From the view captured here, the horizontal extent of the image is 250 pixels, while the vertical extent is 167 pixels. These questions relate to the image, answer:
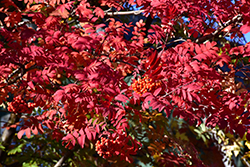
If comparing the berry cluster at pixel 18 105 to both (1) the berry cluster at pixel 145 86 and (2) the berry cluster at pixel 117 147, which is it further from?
(1) the berry cluster at pixel 145 86

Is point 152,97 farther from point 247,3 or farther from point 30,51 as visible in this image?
point 247,3

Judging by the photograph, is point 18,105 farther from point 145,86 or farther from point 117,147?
point 145,86

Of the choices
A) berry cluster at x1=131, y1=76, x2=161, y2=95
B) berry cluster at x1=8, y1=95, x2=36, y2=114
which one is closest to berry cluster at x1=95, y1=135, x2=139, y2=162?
berry cluster at x1=131, y1=76, x2=161, y2=95

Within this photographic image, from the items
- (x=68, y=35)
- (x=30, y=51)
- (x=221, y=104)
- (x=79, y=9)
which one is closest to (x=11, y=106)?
(x=30, y=51)

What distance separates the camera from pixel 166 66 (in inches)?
96.5

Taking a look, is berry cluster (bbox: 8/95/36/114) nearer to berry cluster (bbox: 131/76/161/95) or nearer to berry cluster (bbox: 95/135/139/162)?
berry cluster (bbox: 95/135/139/162)

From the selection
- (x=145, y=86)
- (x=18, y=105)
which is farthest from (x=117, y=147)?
(x=18, y=105)

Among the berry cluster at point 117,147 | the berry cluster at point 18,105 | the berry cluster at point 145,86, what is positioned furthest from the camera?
the berry cluster at point 18,105

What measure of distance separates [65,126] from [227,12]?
2.76 m

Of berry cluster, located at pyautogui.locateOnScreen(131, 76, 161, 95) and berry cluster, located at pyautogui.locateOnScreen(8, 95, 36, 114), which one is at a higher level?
berry cluster, located at pyautogui.locateOnScreen(131, 76, 161, 95)

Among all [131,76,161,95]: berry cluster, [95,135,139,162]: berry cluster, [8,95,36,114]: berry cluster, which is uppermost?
[131,76,161,95]: berry cluster

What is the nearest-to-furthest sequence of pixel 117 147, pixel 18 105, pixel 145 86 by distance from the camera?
pixel 145 86 < pixel 117 147 < pixel 18 105

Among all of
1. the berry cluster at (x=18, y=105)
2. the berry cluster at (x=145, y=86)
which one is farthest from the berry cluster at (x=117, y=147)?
the berry cluster at (x=18, y=105)

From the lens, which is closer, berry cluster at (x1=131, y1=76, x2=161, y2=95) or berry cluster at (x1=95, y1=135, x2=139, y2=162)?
berry cluster at (x1=131, y1=76, x2=161, y2=95)
